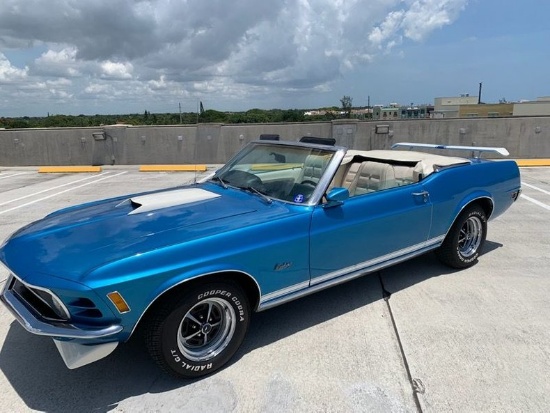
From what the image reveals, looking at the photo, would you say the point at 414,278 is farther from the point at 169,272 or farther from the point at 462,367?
the point at 169,272

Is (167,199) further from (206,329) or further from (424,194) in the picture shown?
(424,194)

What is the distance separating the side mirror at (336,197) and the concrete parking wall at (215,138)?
11.0 m

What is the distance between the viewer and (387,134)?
13672mm

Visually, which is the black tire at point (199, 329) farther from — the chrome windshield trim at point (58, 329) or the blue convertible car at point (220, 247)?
the chrome windshield trim at point (58, 329)

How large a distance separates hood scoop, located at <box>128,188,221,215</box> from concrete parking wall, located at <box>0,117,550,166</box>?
35.5 ft

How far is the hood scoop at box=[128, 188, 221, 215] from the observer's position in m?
3.20

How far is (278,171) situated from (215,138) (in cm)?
1123

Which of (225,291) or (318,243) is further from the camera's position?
(318,243)

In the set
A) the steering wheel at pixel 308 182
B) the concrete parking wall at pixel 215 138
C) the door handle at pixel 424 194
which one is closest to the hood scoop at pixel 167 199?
the steering wheel at pixel 308 182

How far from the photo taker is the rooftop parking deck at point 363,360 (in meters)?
2.48

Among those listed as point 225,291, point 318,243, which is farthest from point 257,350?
point 318,243

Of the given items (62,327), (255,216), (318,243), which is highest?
(255,216)

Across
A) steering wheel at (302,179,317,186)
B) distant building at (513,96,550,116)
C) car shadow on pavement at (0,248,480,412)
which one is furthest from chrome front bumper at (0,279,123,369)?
distant building at (513,96,550,116)

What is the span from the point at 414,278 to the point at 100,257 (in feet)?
10.1
